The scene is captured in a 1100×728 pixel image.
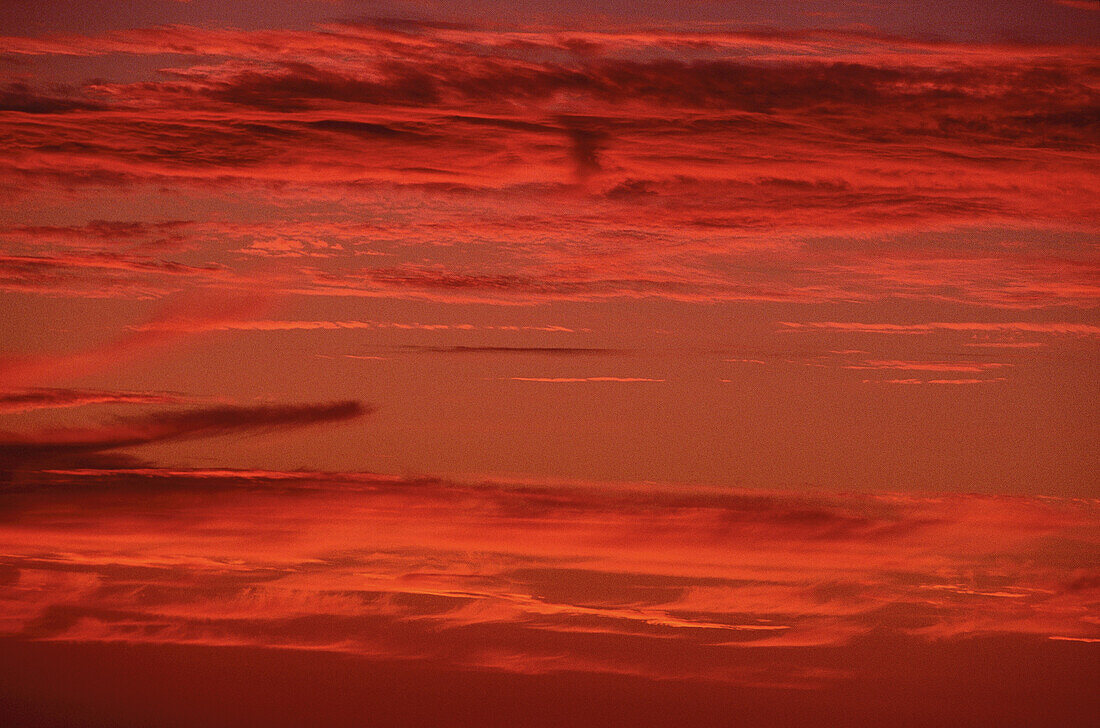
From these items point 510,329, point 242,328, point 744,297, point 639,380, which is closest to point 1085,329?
point 744,297

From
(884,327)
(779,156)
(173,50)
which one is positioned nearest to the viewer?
(173,50)

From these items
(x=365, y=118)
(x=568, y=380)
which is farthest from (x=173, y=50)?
(x=568, y=380)

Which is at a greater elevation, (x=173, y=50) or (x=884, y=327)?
(x=173, y=50)

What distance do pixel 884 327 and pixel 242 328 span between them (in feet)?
23.0

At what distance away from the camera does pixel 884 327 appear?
54.1ft

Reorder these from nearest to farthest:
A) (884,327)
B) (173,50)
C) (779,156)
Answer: (173,50) → (779,156) → (884,327)

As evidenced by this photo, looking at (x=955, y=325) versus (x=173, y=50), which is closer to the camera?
(x=173, y=50)

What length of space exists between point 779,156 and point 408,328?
434cm

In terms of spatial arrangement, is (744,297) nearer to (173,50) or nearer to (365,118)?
(365,118)

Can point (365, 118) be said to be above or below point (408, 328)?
above

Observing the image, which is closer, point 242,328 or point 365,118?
point 365,118

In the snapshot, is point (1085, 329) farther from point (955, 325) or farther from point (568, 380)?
point (568, 380)

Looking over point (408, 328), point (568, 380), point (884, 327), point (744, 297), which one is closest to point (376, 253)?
point (408, 328)

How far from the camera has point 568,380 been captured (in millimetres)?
17422
